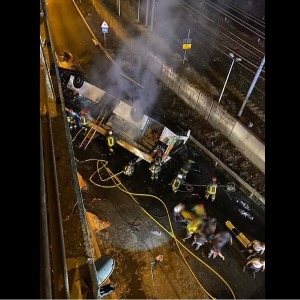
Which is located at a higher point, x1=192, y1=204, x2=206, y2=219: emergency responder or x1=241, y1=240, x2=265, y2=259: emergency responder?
x1=241, y1=240, x2=265, y2=259: emergency responder

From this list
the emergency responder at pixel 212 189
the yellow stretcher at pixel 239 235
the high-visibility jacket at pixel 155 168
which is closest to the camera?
the yellow stretcher at pixel 239 235

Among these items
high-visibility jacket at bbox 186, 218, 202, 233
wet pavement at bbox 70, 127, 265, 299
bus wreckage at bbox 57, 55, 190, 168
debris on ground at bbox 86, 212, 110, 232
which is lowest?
debris on ground at bbox 86, 212, 110, 232

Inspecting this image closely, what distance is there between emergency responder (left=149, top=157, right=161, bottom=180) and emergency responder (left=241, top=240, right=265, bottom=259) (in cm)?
431

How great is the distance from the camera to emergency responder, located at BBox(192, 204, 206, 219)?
10.7 meters

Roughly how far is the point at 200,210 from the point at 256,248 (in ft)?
7.67

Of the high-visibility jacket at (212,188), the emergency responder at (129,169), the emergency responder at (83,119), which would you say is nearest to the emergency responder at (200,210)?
the high-visibility jacket at (212,188)

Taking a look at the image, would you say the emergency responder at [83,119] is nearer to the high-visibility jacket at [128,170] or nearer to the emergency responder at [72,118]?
the emergency responder at [72,118]

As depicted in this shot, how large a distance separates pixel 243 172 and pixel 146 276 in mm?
5699

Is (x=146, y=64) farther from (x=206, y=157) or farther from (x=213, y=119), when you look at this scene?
(x=206, y=157)

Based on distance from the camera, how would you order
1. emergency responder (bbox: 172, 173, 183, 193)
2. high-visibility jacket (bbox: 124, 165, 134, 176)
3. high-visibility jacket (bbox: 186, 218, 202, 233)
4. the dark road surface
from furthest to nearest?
high-visibility jacket (bbox: 124, 165, 134, 176) → emergency responder (bbox: 172, 173, 183, 193) → high-visibility jacket (bbox: 186, 218, 202, 233) → the dark road surface

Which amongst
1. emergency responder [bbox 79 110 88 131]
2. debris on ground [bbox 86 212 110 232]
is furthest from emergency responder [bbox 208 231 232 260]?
emergency responder [bbox 79 110 88 131]

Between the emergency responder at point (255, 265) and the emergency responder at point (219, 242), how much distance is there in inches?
33.1

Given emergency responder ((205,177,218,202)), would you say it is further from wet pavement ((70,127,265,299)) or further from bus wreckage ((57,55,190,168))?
bus wreckage ((57,55,190,168))

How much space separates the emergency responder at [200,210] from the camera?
35.0ft
